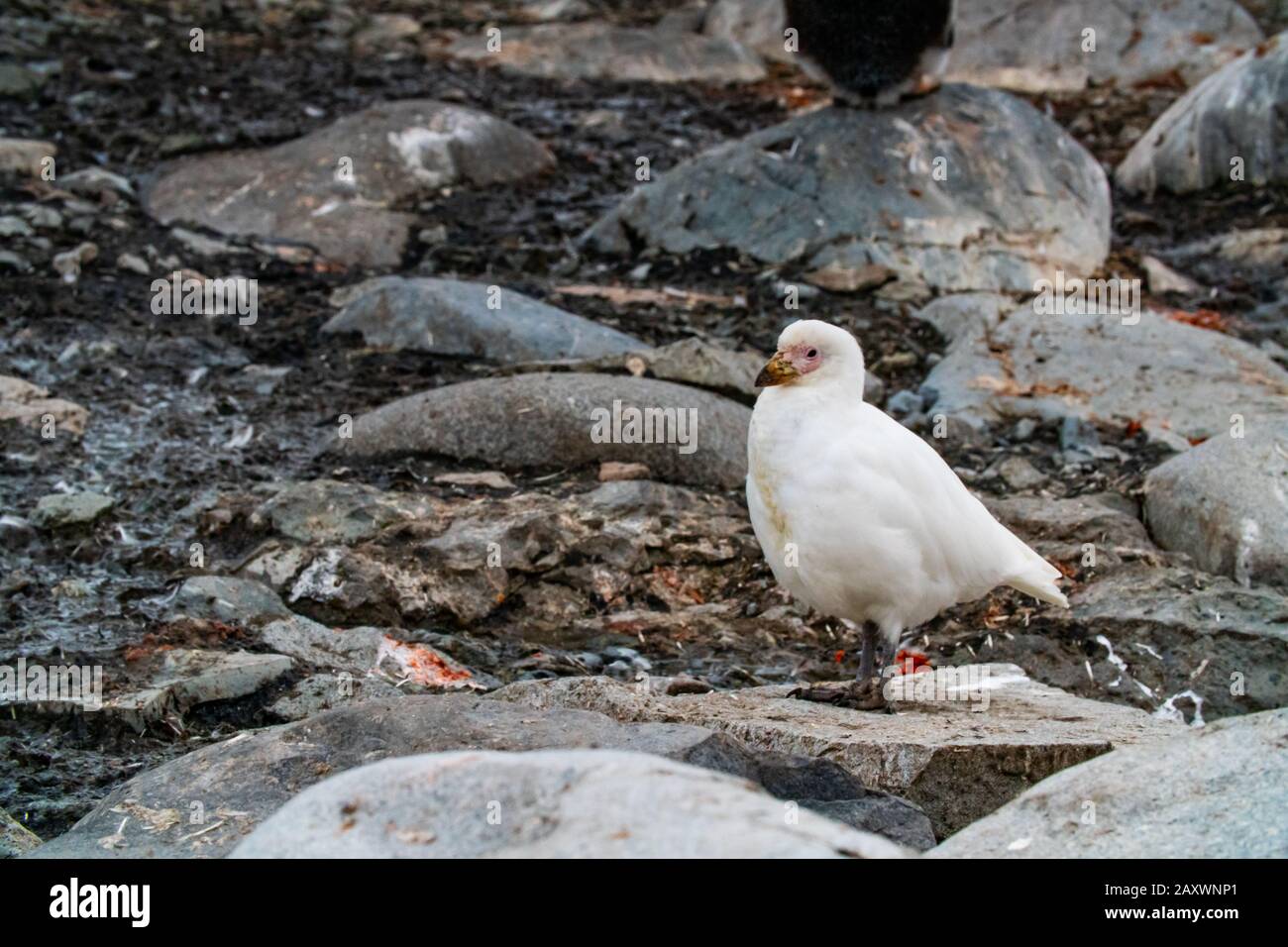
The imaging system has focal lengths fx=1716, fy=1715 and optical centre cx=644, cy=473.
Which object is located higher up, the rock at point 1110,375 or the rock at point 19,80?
the rock at point 19,80

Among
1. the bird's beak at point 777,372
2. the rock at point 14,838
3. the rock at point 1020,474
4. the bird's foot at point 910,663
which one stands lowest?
the bird's foot at point 910,663

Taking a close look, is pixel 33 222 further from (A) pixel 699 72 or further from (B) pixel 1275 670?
(B) pixel 1275 670

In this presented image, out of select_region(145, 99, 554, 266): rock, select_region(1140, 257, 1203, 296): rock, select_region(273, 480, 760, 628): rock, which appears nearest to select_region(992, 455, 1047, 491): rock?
select_region(273, 480, 760, 628): rock

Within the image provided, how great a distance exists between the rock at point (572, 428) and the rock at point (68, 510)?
3.99 feet

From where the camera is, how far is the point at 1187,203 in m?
13.1

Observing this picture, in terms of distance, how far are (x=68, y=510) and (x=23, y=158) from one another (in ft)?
16.8

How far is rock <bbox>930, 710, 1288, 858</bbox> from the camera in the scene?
3553 mm

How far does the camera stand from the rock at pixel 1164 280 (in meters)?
11.5

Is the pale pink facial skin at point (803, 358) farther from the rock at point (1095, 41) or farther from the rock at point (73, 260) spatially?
the rock at point (1095, 41)

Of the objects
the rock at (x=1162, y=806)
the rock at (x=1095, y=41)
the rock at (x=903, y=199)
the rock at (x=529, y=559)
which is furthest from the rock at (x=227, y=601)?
the rock at (x=1095, y=41)

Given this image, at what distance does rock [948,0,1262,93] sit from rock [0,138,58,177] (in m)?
7.98

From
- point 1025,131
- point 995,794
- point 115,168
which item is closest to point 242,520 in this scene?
point 995,794

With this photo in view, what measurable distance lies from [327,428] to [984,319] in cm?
405

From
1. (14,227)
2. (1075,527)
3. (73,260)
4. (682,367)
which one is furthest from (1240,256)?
(14,227)
